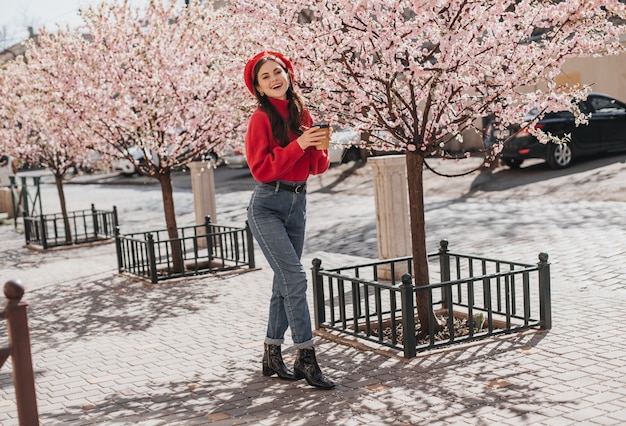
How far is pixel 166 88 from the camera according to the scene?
436 inches

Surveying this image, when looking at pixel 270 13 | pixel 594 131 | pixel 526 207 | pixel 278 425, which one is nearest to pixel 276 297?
pixel 278 425

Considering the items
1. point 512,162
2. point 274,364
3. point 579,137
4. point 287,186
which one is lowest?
point 274,364

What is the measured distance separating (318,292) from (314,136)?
2.20 metres

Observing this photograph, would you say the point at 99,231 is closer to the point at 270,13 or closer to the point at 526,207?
the point at 526,207

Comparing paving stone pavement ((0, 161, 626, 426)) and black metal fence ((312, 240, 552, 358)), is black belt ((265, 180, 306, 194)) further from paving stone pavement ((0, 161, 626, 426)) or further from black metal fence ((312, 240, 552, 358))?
paving stone pavement ((0, 161, 626, 426))

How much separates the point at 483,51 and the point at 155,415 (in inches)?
133

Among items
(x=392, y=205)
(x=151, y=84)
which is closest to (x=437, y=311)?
(x=392, y=205)

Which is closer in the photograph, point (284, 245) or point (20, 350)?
point (20, 350)

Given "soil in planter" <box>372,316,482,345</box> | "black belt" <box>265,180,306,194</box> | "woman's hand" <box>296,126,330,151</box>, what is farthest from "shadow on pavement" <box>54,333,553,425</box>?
"woman's hand" <box>296,126,330,151</box>

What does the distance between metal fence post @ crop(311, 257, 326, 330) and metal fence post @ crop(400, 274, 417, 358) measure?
3.79ft

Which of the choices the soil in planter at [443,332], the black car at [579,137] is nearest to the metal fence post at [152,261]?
the soil in planter at [443,332]

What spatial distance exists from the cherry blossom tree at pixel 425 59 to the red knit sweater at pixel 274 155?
0.89m

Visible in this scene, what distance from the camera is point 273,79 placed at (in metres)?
5.72

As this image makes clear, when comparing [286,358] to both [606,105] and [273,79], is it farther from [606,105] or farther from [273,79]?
[606,105]
